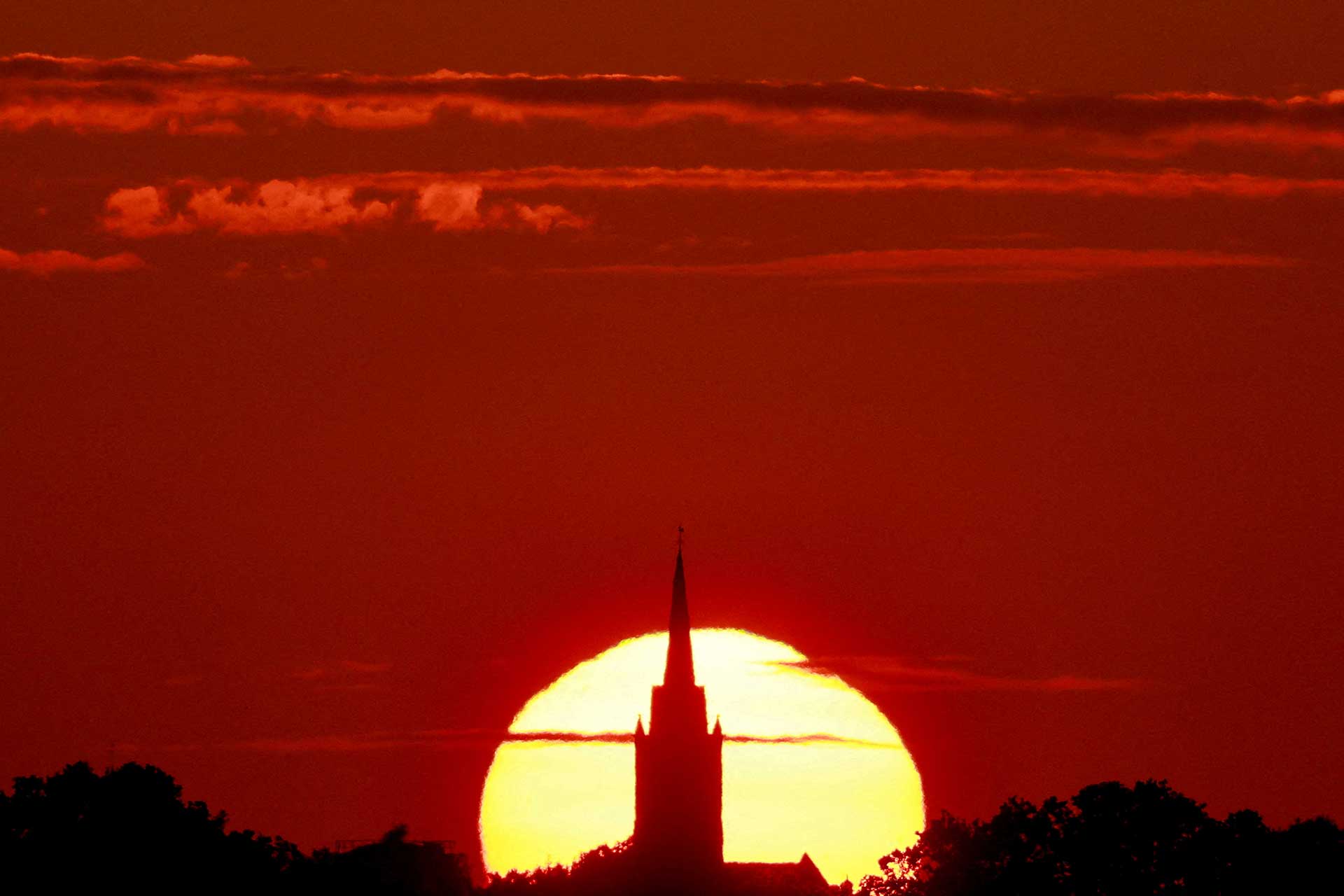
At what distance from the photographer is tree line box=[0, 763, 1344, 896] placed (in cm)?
9725

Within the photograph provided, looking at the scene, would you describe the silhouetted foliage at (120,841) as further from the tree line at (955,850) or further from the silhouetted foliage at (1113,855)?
the silhouetted foliage at (1113,855)

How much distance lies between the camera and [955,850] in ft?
327

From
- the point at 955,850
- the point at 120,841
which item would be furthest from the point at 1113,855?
the point at 120,841

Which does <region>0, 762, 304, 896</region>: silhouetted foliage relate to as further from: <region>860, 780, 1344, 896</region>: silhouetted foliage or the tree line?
<region>860, 780, 1344, 896</region>: silhouetted foliage

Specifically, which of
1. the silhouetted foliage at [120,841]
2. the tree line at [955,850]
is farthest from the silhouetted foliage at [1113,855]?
the silhouetted foliage at [120,841]

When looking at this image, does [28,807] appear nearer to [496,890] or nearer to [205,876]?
[205,876]

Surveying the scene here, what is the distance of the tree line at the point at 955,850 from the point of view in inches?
3829

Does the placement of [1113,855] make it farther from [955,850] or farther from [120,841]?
[120,841]

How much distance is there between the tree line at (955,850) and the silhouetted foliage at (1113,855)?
0.13ft

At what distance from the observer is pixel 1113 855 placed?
100750 millimetres

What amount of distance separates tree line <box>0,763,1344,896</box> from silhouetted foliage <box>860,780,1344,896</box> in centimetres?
4

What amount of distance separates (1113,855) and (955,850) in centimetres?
466

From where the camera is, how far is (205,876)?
97000 mm

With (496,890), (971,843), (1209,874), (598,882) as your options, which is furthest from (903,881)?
(598,882)
